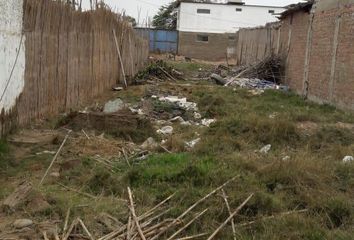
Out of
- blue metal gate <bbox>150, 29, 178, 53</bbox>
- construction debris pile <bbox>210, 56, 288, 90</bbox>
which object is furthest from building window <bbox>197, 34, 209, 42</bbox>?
construction debris pile <bbox>210, 56, 288, 90</bbox>

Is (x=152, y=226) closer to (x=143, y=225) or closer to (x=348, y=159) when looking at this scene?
(x=143, y=225)

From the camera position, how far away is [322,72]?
1537 centimetres

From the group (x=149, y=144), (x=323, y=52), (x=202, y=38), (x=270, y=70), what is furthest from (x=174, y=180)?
(x=202, y=38)

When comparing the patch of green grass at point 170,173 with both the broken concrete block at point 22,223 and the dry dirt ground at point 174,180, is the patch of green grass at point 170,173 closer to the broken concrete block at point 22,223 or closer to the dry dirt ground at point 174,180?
the dry dirt ground at point 174,180

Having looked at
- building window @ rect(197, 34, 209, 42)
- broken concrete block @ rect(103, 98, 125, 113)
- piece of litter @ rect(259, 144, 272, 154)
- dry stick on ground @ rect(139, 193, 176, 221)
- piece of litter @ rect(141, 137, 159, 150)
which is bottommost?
piece of litter @ rect(141, 137, 159, 150)

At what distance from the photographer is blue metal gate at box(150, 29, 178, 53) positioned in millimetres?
42125

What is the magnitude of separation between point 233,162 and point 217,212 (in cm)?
190

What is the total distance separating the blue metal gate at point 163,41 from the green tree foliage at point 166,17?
9850 millimetres

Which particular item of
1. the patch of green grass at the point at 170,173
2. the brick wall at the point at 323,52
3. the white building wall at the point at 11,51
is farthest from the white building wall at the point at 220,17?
the patch of green grass at the point at 170,173

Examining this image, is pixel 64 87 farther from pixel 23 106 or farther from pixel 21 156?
pixel 21 156

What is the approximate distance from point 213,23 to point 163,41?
17.7 ft

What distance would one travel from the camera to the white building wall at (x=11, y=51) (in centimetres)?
771

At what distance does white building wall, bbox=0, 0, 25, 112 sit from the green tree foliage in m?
45.6

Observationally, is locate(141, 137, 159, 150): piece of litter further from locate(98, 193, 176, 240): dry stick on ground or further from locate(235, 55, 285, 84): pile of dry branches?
locate(235, 55, 285, 84): pile of dry branches
